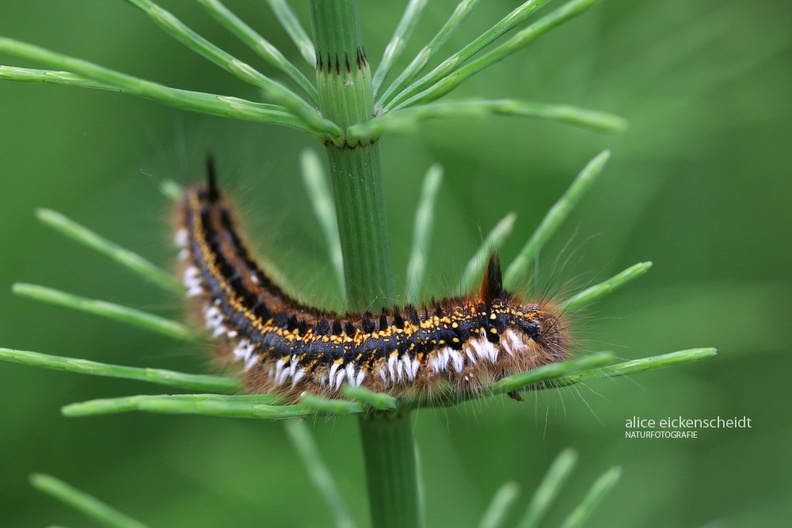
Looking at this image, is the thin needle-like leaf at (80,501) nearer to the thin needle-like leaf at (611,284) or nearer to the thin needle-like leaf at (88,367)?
the thin needle-like leaf at (88,367)

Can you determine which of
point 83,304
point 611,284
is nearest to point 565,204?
point 611,284

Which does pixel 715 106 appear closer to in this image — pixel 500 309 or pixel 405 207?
pixel 405 207

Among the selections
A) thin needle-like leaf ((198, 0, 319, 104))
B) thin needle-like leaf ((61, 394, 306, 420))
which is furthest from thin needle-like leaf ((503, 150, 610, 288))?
thin needle-like leaf ((61, 394, 306, 420))

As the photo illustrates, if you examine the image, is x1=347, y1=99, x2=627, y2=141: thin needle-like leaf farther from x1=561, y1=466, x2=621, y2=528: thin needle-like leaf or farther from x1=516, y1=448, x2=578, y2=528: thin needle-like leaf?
x1=516, y1=448, x2=578, y2=528: thin needle-like leaf

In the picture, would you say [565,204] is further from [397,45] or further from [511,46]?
[511,46]

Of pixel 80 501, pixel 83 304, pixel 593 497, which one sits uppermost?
pixel 83 304

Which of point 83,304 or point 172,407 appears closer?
point 172,407

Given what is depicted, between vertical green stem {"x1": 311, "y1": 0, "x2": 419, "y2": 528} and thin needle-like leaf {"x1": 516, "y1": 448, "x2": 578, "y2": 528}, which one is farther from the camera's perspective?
thin needle-like leaf {"x1": 516, "y1": 448, "x2": 578, "y2": 528}
